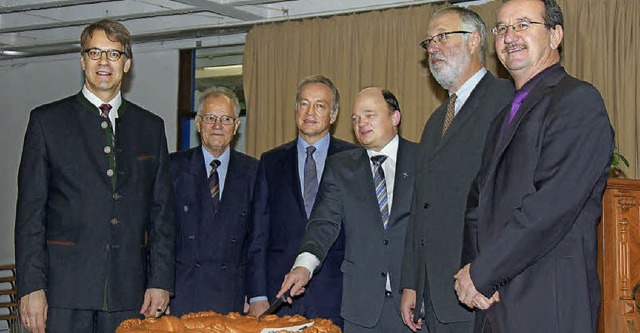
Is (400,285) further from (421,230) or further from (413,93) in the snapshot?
(413,93)

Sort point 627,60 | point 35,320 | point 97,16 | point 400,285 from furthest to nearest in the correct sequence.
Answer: point 97,16
point 627,60
point 400,285
point 35,320

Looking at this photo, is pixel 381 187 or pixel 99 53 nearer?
pixel 99 53

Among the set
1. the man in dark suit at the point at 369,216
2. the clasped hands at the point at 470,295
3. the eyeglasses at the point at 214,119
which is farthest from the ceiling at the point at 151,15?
the clasped hands at the point at 470,295

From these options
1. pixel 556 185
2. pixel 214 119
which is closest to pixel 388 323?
pixel 556 185

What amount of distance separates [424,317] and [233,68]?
251 inches

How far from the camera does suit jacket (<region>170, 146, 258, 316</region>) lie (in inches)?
169

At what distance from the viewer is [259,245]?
4180 mm

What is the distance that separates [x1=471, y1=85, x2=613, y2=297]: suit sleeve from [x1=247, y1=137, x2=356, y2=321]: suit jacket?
57.9 inches

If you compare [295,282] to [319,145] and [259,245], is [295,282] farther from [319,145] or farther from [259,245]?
[319,145]

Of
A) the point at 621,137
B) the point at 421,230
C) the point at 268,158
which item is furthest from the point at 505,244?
the point at 621,137

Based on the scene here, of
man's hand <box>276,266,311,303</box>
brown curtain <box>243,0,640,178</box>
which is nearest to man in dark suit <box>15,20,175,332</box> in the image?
man's hand <box>276,266,311,303</box>

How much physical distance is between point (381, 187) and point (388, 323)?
572mm

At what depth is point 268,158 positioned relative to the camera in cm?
425

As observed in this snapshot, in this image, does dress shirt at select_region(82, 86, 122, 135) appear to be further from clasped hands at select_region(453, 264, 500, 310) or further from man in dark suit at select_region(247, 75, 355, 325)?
clasped hands at select_region(453, 264, 500, 310)
